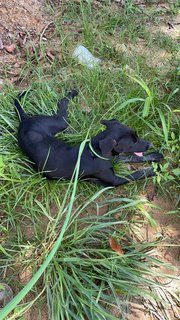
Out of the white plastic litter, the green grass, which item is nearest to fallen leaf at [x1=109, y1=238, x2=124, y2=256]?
the green grass

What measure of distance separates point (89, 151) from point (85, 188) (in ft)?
0.97

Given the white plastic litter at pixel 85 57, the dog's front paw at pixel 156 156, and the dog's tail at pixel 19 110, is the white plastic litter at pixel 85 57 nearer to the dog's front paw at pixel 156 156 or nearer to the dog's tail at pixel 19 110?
the dog's tail at pixel 19 110

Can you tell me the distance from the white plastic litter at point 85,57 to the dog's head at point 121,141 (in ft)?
2.96

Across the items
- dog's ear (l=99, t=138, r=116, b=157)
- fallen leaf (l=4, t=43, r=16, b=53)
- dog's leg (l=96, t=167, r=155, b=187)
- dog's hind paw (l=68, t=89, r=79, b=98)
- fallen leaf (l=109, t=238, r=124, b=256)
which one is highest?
fallen leaf (l=4, t=43, r=16, b=53)

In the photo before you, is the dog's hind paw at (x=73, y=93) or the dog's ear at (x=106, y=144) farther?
the dog's hind paw at (x=73, y=93)

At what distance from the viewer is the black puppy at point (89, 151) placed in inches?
119

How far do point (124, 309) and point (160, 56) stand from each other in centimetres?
255

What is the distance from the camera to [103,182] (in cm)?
310

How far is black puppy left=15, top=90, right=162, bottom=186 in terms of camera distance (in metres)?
3.03

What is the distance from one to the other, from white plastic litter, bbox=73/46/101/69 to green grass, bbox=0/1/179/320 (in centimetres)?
7

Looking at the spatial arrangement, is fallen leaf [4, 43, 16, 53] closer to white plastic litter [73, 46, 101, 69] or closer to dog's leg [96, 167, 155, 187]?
white plastic litter [73, 46, 101, 69]

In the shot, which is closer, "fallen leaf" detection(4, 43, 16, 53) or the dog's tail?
the dog's tail

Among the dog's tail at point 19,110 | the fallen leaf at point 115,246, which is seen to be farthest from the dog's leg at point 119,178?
the dog's tail at point 19,110

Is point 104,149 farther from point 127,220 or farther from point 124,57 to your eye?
point 124,57
